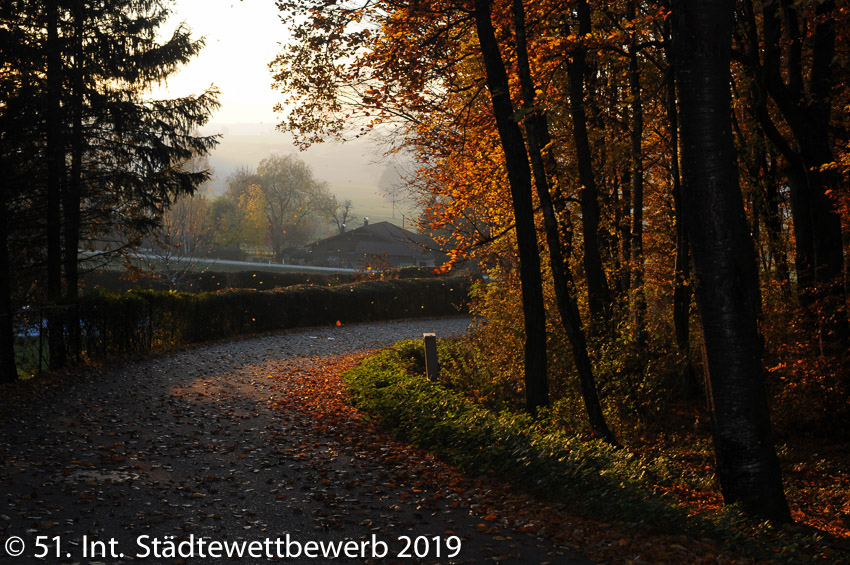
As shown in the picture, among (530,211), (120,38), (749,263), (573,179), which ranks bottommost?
(749,263)

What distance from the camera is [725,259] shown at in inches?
258

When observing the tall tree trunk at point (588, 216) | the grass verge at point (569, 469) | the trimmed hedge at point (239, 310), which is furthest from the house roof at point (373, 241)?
the grass verge at point (569, 469)

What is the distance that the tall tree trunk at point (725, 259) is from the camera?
6559mm

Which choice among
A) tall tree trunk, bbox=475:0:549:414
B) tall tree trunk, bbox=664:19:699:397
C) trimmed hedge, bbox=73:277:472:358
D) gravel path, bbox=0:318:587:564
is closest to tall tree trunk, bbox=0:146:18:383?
trimmed hedge, bbox=73:277:472:358

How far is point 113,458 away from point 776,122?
15216 millimetres

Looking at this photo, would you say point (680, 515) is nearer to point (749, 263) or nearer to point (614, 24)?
point (749, 263)

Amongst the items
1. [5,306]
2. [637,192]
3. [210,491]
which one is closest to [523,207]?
[637,192]

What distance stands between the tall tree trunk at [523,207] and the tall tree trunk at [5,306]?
447 inches

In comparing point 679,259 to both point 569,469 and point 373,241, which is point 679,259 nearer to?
point 569,469

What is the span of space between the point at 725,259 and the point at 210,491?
19.2 ft

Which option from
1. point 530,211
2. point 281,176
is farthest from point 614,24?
point 281,176

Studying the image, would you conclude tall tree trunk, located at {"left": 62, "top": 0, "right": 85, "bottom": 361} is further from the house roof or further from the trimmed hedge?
the house roof

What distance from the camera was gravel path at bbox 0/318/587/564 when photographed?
18.5 ft

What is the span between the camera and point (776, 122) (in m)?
15.5
